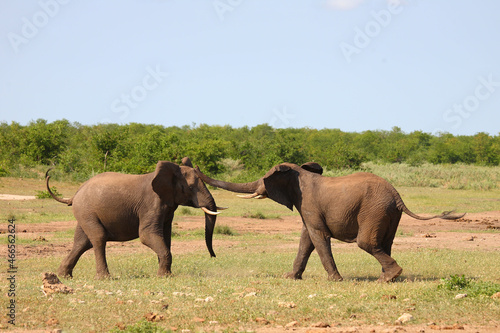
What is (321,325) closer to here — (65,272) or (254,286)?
(254,286)

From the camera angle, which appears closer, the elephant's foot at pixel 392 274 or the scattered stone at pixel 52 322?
the scattered stone at pixel 52 322

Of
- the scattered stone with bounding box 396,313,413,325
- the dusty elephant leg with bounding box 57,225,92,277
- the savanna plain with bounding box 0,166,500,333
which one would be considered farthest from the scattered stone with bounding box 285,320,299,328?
the dusty elephant leg with bounding box 57,225,92,277

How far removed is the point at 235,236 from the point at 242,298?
11.2 metres

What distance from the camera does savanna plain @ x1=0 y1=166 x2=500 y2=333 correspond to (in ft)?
27.0

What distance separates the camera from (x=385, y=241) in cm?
1211

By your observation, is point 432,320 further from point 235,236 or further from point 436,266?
point 235,236

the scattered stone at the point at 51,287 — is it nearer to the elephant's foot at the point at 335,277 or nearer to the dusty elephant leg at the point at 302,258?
the dusty elephant leg at the point at 302,258

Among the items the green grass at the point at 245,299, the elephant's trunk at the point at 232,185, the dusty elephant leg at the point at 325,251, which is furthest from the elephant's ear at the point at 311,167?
the green grass at the point at 245,299

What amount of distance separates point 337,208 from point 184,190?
2855 mm

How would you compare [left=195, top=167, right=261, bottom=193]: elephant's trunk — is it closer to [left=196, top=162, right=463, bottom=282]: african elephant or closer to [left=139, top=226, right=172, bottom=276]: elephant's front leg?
[left=196, top=162, right=463, bottom=282]: african elephant

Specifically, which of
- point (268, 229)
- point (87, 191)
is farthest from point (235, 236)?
point (87, 191)

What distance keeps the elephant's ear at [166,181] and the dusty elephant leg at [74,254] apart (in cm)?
172

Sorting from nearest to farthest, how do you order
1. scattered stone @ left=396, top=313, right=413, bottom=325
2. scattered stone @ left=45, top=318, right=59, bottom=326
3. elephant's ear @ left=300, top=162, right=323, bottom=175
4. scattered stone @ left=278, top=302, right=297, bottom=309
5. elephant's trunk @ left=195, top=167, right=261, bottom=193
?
scattered stone @ left=45, top=318, right=59, bottom=326 < scattered stone @ left=396, top=313, right=413, bottom=325 < scattered stone @ left=278, top=302, right=297, bottom=309 < elephant's trunk @ left=195, top=167, right=261, bottom=193 < elephant's ear @ left=300, top=162, right=323, bottom=175

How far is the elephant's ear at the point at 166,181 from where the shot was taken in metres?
12.3
